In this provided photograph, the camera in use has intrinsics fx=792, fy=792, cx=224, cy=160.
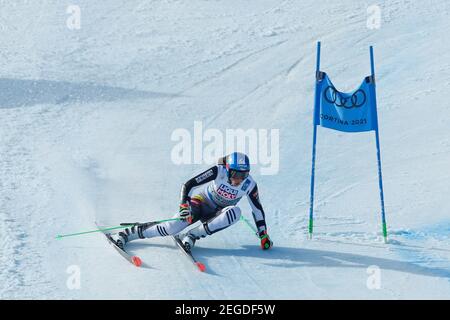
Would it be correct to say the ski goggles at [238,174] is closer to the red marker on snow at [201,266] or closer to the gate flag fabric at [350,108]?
the red marker on snow at [201,266]

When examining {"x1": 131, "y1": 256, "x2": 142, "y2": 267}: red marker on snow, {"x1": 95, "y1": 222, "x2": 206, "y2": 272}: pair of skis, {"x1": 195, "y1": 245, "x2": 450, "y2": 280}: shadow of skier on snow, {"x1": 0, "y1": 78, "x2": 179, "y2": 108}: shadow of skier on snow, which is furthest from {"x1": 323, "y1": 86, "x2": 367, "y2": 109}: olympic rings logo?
{"x1": 0, "y1": 78, "x2": 179, "y2": 108}: shadow of skier on snow

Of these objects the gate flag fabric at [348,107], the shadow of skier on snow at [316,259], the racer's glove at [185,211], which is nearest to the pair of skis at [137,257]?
the shadow of skier on snow at [316,259]

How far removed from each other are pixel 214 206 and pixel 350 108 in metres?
2.07

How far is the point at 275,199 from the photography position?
1158cm

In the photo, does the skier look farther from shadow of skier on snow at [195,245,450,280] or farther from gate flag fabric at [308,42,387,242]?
gate flag fabric at [308,42,387,242]

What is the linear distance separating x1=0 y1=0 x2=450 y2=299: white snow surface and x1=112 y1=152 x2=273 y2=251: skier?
26 centimetres

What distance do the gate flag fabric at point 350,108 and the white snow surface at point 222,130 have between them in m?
1.48

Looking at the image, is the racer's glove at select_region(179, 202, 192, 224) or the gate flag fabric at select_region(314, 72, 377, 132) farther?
the gate flag fabric at select_region(314, 72, 377, 132)

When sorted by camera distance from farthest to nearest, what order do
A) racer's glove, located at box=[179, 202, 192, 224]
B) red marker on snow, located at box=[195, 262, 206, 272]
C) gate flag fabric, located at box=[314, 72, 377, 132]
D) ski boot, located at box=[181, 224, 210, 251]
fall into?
gate flag fabric, located at box=[314, 72, 377, 132]
ski boot, located at box=[181, 224, 210, 251]
racer's glove, located at box=[179, 202, 192, 224]
red marker on snow, located at box=[195, 262, 206, 272]

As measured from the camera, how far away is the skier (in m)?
9.19

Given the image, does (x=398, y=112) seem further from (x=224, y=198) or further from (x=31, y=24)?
(x=31, y=24)

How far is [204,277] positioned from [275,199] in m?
3.10

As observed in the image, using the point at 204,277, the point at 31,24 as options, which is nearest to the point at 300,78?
the point at 31,24

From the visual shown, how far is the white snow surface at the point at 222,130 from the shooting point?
889cm
